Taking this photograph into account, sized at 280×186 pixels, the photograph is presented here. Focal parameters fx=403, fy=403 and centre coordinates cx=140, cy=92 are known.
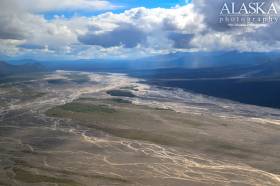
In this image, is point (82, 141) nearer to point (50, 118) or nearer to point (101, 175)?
point (101, 175)

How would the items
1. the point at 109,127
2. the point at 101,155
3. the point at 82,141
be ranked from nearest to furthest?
the point at 101,155
the point at 82,141
the point at 109,127

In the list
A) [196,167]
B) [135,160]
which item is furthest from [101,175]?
[196,167]

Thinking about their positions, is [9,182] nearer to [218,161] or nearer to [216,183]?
[216,183]

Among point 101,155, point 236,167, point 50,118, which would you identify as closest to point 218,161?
point 236,167

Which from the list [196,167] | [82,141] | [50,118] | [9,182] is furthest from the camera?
[50,118]

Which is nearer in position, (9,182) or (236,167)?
(9,182)

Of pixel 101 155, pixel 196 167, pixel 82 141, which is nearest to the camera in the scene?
pixel 196 167

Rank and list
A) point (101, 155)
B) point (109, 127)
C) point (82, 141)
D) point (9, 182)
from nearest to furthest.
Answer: point (9, 182) < point (101, 155) < point (82, 141) < point (109, 127)

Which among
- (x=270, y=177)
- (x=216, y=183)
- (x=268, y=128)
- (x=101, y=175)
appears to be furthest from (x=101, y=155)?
(x=268, y=128)

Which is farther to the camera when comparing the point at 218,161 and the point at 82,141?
the point at 82,141
